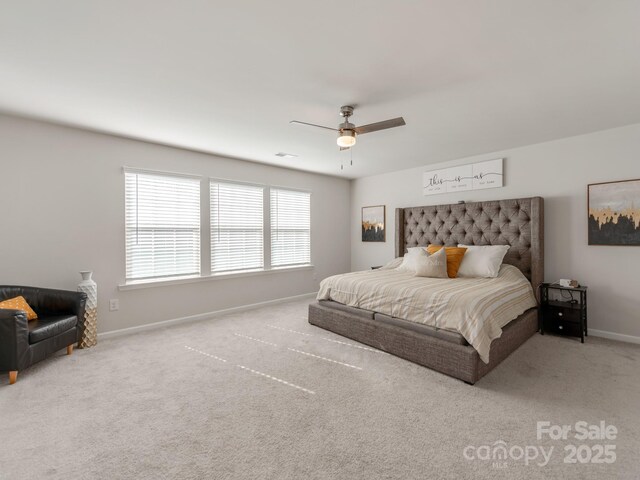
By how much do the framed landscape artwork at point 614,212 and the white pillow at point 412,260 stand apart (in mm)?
1913

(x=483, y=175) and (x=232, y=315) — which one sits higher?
(x=483, y=175)

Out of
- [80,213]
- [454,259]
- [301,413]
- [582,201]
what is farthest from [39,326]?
[582,201]

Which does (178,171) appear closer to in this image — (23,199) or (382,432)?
(23,199)

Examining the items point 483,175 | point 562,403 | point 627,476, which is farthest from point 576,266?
point 627,476

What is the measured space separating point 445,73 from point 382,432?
8.34 ft

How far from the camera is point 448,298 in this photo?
2.82 m

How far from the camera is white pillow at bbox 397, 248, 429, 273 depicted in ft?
13.4

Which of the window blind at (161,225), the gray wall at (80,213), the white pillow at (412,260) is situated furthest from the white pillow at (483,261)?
the window blind at (161,225)

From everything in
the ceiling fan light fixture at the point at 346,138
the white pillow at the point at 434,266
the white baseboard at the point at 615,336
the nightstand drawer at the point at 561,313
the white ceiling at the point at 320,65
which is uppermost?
the white ceiling at the point at 320,65

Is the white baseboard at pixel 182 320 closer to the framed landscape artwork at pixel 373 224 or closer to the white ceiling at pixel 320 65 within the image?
the framed landscape artwork at pixel 373 224

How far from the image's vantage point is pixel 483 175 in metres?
4.50

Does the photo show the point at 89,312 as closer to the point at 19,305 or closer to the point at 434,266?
the point at 19,305

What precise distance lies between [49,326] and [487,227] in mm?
5200

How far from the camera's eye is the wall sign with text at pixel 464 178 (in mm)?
4405
